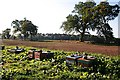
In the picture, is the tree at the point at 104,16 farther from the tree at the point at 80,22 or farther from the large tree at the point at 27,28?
the large tree at the point at 27,28

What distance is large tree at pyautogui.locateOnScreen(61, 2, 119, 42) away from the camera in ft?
136

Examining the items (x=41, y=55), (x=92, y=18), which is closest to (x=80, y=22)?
(x=92, y=18)

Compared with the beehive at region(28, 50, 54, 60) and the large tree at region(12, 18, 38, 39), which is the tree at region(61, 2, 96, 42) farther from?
the beehive at region(28, 50, 54, 60)

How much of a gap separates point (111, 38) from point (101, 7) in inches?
283

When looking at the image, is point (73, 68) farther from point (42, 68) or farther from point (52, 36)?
point (52, 36)

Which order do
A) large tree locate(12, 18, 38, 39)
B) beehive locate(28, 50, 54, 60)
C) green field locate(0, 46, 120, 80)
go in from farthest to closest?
large tree locate(12, 18, 38, 39), beehive locate(28, 50, 54, 60), green field locate(0, 46, 120, 80)

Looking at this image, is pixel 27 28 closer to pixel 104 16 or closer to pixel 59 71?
pixel 104 16

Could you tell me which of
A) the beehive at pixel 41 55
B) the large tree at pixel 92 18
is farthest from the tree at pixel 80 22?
the beehive at pixel 41 55

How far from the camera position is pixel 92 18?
41.6m

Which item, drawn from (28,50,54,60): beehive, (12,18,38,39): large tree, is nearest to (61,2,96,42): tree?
(12,18,38,39): large tree

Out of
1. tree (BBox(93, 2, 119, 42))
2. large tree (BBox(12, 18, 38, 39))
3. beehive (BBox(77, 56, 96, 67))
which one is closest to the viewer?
beehive (BBox(77, 56, 96, 67))

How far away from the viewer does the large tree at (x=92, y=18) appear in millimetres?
41528

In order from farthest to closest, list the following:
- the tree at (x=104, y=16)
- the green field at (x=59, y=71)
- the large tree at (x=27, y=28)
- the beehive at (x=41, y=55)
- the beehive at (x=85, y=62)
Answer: the large tree at (x=27, y=28), the tree at (x=104, y=16), the beehive at (x=41, y=55), the beehive at (x=85, y=62), the green field at (x=59, y=71)

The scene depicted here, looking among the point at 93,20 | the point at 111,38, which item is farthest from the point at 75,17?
the point at 111,38
